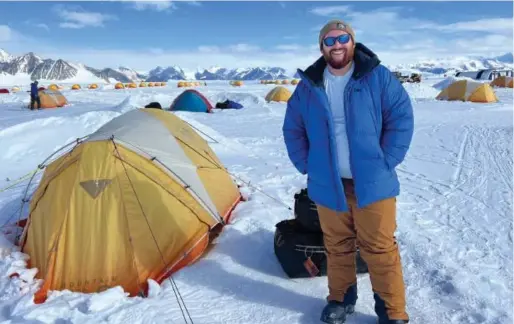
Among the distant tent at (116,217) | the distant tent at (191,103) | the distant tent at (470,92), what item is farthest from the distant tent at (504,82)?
the distant tent at (116,217)

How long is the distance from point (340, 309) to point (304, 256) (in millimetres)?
730

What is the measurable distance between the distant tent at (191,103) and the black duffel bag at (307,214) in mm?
16140

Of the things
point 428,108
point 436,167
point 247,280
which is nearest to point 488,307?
point 247,280

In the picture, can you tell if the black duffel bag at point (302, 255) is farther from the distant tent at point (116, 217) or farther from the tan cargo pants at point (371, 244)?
the distant tent at point (116, 217)

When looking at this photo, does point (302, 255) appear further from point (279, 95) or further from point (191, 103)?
point (279, 95)

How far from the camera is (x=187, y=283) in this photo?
4098 millimetres

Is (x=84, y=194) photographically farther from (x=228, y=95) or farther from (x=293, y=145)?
(x=228, y=95)

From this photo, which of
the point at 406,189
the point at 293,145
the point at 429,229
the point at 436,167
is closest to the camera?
the point at 293,145

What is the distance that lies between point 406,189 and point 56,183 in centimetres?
541

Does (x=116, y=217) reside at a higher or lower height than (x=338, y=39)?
lower

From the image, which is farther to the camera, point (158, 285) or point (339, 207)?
point (158, 285)

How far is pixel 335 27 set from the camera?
2902 millimetres

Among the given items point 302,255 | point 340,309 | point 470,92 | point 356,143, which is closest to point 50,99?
point 470,92

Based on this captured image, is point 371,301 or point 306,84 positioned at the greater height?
point 306,84
